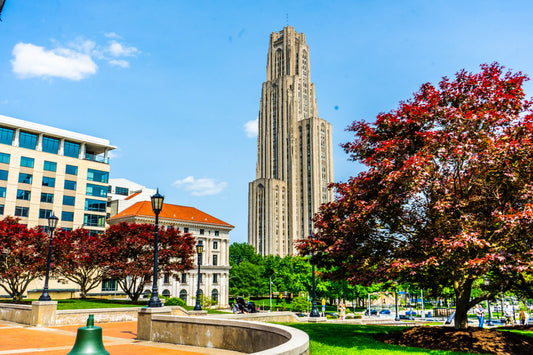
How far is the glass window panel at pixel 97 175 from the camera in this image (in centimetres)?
7406

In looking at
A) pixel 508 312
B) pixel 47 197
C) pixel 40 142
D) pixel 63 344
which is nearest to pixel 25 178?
pixel 47 197

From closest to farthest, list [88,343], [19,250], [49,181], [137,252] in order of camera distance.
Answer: [88,343], [19,250], [137,252], [49,181]

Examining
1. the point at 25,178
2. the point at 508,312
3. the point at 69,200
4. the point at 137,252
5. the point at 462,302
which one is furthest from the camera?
the point at 69,200

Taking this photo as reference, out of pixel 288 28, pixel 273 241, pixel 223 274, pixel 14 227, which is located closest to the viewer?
pixel 14 227

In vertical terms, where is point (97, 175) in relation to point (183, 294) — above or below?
above

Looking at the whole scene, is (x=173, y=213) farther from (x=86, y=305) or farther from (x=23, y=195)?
(x=86, y=305)

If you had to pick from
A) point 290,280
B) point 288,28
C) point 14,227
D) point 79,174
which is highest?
point 288,28

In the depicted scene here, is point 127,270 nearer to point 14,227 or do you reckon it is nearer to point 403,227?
point 14,227

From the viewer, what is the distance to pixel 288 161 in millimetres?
164750

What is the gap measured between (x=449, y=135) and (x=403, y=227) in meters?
3.86

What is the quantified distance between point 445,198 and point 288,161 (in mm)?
150442

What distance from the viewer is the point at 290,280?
3312 inches

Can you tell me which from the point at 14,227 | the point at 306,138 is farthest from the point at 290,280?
the point at 306,138

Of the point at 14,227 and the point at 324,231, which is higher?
the point at 14,227
